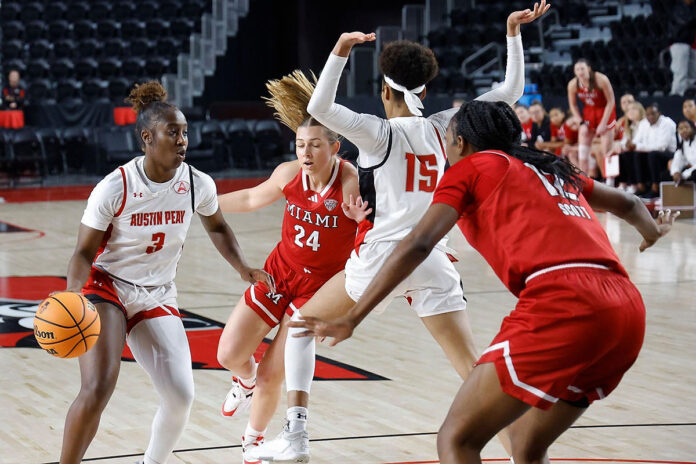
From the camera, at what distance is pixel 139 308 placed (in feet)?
13.3

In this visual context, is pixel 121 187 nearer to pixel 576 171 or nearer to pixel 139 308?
pixel 139 308

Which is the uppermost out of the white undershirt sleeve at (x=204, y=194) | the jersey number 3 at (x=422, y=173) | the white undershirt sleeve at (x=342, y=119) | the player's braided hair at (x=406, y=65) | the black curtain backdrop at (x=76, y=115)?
the player's braided hair at (x=406, y=65)

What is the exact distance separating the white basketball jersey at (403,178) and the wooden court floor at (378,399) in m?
1.01

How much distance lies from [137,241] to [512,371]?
179 cm

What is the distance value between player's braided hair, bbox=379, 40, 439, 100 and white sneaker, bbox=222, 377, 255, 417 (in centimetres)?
150

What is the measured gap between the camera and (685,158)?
1324 cm

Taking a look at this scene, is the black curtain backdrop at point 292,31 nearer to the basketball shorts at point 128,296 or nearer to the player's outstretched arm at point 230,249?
the player's outstretched arm at point 230,249

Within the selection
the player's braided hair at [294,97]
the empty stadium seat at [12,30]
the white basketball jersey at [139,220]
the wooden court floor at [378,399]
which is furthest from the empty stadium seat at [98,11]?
the white basketball jersey at [139,220]

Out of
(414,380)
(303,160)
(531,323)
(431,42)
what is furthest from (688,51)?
(531,323)

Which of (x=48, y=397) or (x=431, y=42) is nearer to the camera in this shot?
(x=48, y=397)

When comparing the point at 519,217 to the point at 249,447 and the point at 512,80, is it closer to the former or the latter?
the point at 512,80

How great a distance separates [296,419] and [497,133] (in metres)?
1.60

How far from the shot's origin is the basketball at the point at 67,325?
143 inches

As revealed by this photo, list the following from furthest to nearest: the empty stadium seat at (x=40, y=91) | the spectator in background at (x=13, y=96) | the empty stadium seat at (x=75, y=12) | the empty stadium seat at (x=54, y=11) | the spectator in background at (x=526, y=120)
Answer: the empty stadium seat at (x=75, y=12), the empty stadium seat at (x=54, y=11), the empty stadium seat at (x=40, y=91), the spectator in background at (x=13, y=96), the spectator in background at (x=526, y=120)
